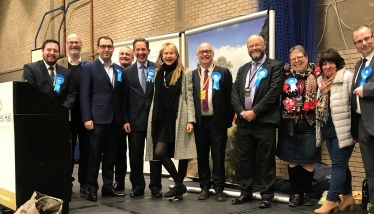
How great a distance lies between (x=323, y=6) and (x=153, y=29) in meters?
3.24

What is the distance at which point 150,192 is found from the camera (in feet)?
13.8

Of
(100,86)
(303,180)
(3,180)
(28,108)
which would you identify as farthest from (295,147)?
(3,180)

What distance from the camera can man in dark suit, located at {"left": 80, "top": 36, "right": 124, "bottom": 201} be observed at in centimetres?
375

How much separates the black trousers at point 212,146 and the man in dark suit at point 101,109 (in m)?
0.89

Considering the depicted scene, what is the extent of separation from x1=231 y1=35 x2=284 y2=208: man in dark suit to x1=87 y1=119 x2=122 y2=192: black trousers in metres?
1.35

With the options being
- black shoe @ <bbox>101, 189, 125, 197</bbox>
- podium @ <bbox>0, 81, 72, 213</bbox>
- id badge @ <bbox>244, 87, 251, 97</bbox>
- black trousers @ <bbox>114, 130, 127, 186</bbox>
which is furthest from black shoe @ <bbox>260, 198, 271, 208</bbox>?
podium @ <bbox>0, 81, 72, 213</bbox>

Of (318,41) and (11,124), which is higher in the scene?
(318,41)

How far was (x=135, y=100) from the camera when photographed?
3883 mm

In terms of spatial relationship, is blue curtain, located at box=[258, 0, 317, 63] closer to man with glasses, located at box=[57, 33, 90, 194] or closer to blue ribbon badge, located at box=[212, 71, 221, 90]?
blue ribbon badge, located at box=[212, 71, 221, 90]

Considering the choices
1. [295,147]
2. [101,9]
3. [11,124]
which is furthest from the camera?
[101,9]

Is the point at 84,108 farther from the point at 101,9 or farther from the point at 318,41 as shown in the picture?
the point at 101,9

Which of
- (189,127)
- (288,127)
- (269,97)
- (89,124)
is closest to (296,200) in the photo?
(288,127)

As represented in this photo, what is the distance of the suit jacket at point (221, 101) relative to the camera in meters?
3.69

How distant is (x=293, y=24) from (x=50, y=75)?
2.80 meters
